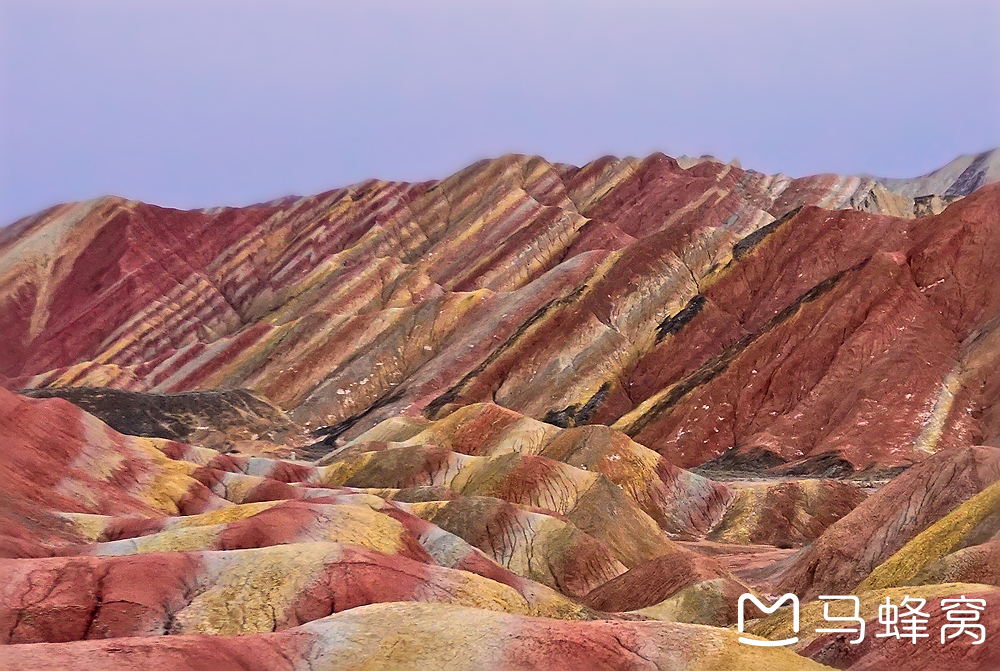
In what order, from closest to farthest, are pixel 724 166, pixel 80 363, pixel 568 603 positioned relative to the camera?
pixel 568 603, pixel 80 363, pixel 724 166

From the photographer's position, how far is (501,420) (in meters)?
62.2

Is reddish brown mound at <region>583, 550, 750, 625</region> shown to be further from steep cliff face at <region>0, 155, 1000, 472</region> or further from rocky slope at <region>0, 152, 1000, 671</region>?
steep cliff face at <region>0, 155, 1000, 472</region>

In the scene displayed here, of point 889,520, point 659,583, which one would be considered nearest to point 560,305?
point 659,583

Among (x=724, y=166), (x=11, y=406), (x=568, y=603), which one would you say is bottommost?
(x=568, y=603)

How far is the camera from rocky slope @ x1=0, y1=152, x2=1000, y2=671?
19062mm

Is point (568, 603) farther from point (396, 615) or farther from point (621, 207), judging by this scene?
point (621, 207)

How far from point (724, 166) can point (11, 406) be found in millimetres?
110753

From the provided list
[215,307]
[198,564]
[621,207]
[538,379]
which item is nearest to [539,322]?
[538,379]

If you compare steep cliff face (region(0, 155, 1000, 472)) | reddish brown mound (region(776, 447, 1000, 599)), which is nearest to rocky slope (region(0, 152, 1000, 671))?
reddish brown mound (region(776, 447, 1000, 599))

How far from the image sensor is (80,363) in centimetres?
11031

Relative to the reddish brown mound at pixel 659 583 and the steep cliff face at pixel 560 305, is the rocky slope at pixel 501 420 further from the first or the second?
the steep cliff face at pixel 560 305

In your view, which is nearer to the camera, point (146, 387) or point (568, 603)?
point (568, 603)

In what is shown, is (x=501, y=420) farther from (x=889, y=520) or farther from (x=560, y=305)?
(x=889, y=520)

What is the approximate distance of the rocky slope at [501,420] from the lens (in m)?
19.1
